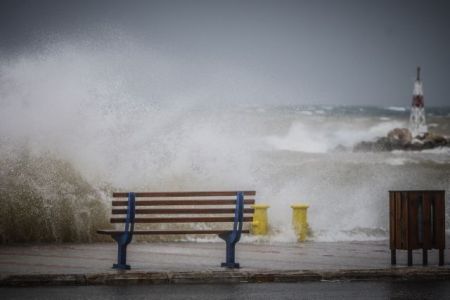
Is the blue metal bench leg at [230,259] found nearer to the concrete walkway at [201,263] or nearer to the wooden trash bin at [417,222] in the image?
the concrete walkway at [201,263]

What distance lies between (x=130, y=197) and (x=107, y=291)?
1771 millimetres

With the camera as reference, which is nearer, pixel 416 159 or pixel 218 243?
pixel 218 243

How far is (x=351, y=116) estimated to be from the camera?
48344 mm

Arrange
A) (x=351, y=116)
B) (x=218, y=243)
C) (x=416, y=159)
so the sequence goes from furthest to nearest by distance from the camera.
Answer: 1. (x=351, y=116)
2. (x=416, y=159)
3. (x=218, y=243)

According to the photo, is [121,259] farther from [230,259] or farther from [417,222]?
[417,222]

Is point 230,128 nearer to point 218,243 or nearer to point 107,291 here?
point 218,243

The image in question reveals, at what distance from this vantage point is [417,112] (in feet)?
145

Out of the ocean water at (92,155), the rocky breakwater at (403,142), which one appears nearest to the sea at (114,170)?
the ocean water at (92,155)

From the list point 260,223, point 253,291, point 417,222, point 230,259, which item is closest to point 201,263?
point 230,259

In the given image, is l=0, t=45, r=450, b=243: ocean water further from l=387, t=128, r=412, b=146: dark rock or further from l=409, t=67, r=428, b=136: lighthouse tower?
l=387, t=128, r=412, b=146: dark rock

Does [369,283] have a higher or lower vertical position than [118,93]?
lower

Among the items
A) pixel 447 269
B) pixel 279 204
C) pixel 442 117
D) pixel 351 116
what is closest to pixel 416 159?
pixel 442 117

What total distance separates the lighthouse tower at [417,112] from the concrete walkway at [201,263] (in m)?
30.7

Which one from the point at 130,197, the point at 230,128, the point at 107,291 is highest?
the point at 230,128
